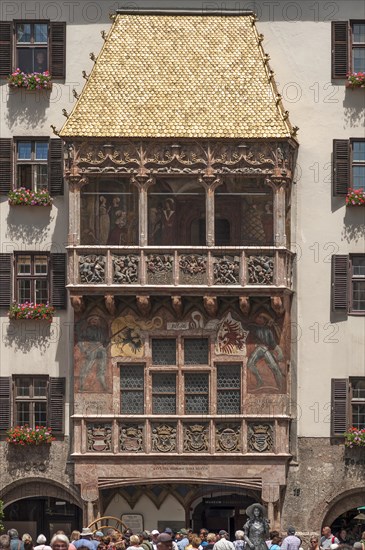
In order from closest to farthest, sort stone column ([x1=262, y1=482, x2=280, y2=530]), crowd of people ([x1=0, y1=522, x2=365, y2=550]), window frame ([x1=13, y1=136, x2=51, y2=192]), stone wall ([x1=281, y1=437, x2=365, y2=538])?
crowd of people ([x1=0, y1=522, x2=365, y2=550]) < stone column ([x1=262, y1=482, x2=280, y2=530]) < stone wall ([x1=281, y1=437, x2=365, y2=538]) < window frame ([x1=13, y1=136, x2=51, y2=192])

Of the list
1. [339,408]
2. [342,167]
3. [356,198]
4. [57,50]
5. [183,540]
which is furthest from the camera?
[57,50]

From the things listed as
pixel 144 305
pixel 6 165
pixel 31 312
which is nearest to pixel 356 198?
pixel 144 305

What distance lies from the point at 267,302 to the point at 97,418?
5377 mm

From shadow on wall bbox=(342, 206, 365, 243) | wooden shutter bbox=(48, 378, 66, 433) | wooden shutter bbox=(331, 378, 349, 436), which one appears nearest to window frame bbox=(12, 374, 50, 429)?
wooden shutter bbox=(48, 378, 66, 433)

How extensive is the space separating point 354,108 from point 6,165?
9.56 metres

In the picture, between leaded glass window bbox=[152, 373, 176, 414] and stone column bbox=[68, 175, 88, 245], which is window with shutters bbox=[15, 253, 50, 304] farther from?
leaded glass window bbox=[152, 373, 176, 414]

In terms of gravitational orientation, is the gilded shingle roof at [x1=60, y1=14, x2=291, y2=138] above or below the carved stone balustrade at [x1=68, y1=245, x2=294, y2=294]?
above

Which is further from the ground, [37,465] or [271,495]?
[37,465]

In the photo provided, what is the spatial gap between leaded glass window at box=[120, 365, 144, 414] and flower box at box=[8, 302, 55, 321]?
254 cm

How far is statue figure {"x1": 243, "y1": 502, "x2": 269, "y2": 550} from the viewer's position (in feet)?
126

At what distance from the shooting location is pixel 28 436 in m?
46.2

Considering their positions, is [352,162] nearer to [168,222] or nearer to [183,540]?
[168,222]

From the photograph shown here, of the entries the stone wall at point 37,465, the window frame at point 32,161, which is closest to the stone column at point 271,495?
the stone wall at point 37,465

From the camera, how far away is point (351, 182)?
154 ft
